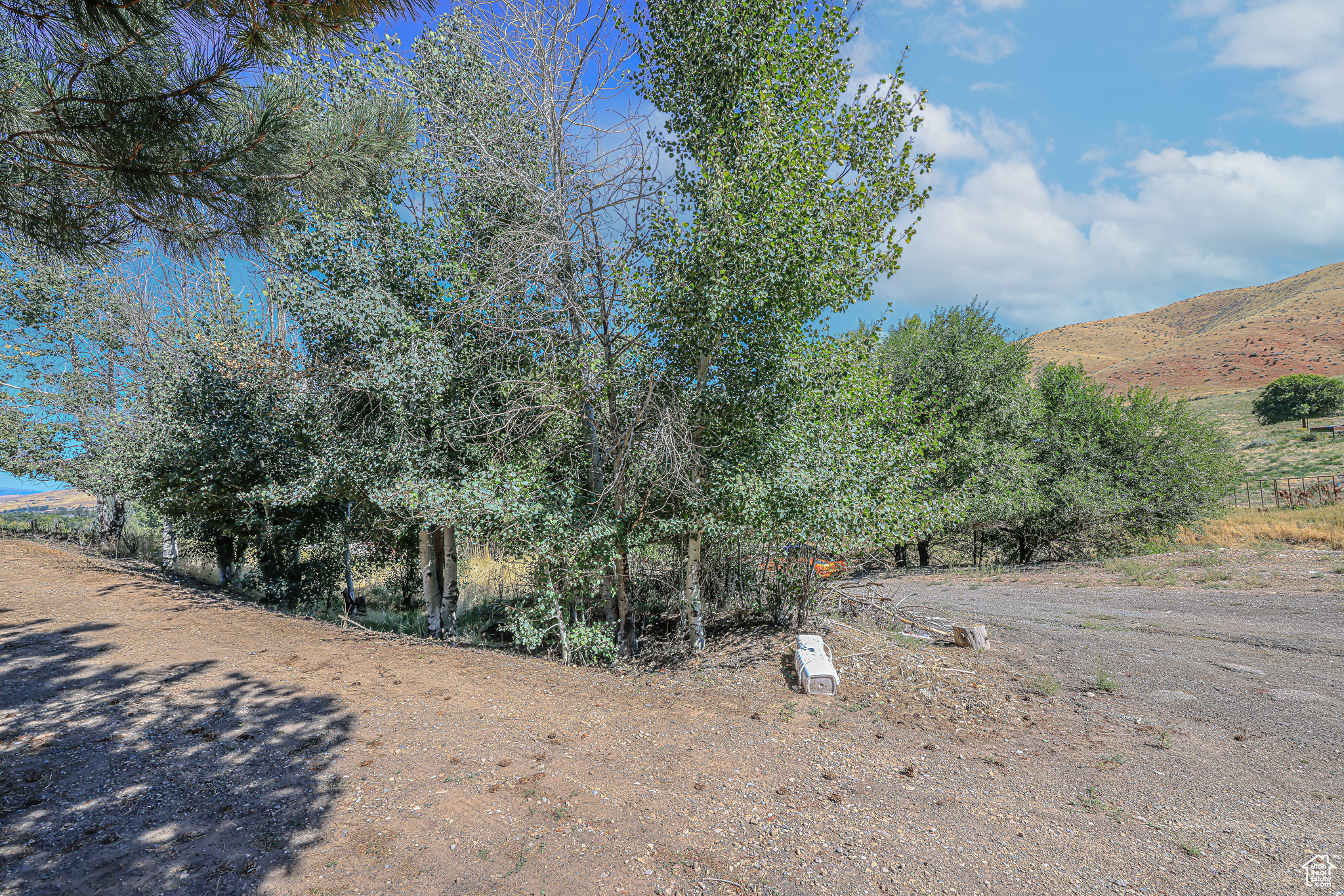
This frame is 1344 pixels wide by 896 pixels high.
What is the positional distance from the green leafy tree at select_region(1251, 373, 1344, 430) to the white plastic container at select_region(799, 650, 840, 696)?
53.6 meters

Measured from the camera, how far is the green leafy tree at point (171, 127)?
→ 3.38 m

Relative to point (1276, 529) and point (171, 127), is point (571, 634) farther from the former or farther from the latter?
point (1276, 529)

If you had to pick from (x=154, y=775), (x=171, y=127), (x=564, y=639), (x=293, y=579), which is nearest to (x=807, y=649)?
(x=564, y=639)

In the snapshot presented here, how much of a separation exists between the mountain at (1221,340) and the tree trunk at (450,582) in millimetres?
52345

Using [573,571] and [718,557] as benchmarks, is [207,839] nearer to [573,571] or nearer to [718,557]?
[573,571]

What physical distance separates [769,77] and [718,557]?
6.24 m

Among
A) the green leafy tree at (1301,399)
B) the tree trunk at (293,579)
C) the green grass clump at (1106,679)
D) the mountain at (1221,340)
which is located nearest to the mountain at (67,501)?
the tree trunk at (293,579)

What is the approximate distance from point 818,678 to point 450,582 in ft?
22.3

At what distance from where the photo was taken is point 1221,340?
2982 inches

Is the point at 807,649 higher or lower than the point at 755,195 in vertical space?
lower

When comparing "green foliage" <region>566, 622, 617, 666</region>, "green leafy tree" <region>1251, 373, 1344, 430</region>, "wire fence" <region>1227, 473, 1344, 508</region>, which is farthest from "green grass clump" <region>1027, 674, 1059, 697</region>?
"green leafy tree" <region>1251, 373, 1344, 430</region>

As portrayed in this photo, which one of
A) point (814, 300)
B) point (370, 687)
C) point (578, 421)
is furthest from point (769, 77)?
point (370, 687)

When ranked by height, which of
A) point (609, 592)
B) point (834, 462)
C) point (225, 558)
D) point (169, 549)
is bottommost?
point (609, 592)

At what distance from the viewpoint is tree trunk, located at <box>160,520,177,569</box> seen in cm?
1395
